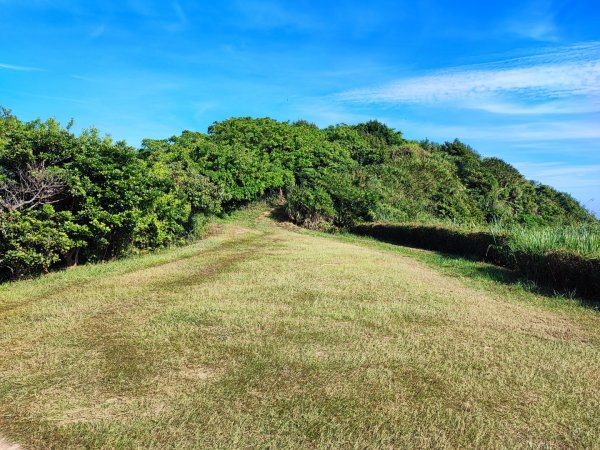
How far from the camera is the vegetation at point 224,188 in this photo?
27.5ft

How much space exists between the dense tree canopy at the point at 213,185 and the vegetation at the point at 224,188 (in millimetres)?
36

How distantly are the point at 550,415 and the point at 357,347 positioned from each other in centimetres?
183

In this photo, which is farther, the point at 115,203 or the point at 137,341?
the point at 115,203

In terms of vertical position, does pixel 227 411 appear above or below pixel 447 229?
below

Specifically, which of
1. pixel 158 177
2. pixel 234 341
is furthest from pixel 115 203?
pixel 234 341

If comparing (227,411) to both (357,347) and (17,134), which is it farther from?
(17,134)

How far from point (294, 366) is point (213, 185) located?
492 inches

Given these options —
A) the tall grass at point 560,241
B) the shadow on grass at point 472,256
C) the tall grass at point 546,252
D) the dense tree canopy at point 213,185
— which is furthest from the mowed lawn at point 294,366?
the dense tree canopy at point 213,185

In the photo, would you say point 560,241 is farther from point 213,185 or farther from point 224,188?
point 224,188

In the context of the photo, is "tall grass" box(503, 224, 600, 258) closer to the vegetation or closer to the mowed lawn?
the vegetation

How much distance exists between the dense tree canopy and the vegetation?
1.4 inches

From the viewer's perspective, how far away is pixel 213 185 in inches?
626

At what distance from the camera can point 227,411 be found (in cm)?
335

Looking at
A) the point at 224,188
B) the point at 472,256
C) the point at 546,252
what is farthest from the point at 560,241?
the point at 224,188
